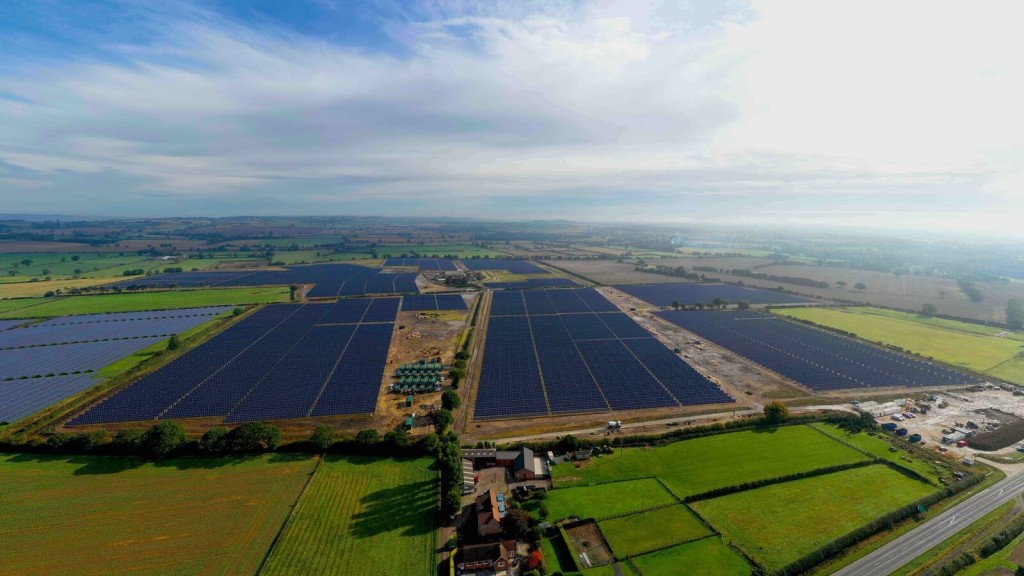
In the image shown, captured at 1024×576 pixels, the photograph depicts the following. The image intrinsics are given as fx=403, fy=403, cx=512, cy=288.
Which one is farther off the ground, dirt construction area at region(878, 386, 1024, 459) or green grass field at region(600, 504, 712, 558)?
dirt construction area at region(878, 386, 1024, 459)

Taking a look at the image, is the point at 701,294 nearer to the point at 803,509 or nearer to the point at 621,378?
the point at 621,378

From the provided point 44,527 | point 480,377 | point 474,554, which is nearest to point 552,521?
point 474,554

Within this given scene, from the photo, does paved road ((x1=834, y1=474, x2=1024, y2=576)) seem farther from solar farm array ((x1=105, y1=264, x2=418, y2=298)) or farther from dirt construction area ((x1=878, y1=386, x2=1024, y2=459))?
solar farm array ((x1=105, y1=264, x2=418, y2=298))

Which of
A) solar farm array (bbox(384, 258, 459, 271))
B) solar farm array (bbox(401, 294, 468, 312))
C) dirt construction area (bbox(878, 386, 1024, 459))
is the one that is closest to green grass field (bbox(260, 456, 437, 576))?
dirt construction area (bbox(878, 386, 1024, 459))

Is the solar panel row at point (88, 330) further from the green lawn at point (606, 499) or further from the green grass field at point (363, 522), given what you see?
the green lawn at point (606, 499)

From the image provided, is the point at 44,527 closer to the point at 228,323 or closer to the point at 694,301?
the point at 228,323

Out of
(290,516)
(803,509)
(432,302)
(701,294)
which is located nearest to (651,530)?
(803,509)

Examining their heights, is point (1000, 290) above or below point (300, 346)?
above
